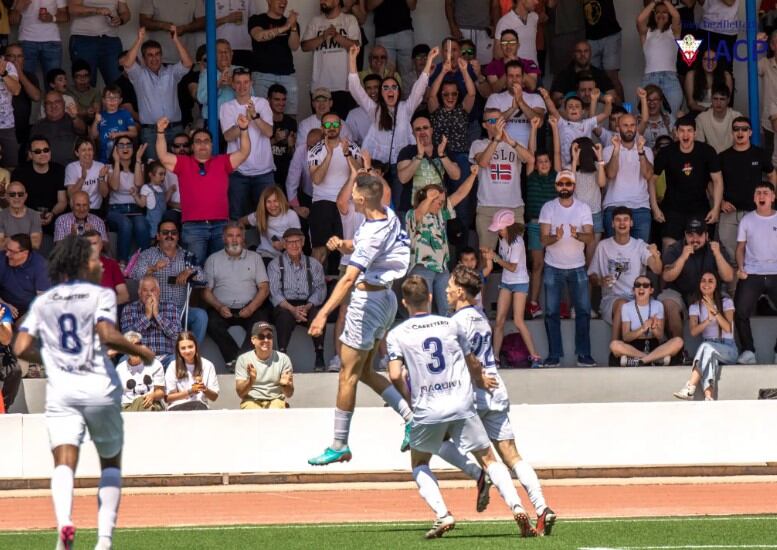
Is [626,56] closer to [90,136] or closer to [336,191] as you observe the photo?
[336,191]

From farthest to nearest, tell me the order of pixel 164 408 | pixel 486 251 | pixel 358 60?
pixel 358 60 < pixel 486 251 < pixel 164 408

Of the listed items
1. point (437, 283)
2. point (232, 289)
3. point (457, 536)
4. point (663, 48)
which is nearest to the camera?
point (457, 536)

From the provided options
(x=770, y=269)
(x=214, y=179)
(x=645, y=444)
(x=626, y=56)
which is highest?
(x=626, y=56)

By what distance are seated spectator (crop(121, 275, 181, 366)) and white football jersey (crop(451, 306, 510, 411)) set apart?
22.6 feet

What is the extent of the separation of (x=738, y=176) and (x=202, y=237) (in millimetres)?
7125

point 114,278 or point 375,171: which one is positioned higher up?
point 375,171

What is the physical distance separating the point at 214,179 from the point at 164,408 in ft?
10.6

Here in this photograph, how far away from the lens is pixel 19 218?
19.6 m

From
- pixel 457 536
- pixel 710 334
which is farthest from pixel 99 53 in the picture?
pixel 457 536

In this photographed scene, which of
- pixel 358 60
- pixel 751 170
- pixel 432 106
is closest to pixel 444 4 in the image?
pixel 358 60

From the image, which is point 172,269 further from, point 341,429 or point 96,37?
point 341,429

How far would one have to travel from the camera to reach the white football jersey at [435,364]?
474 inches

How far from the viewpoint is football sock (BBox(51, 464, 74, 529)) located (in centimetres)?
993

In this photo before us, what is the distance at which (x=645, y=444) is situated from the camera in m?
18.3
